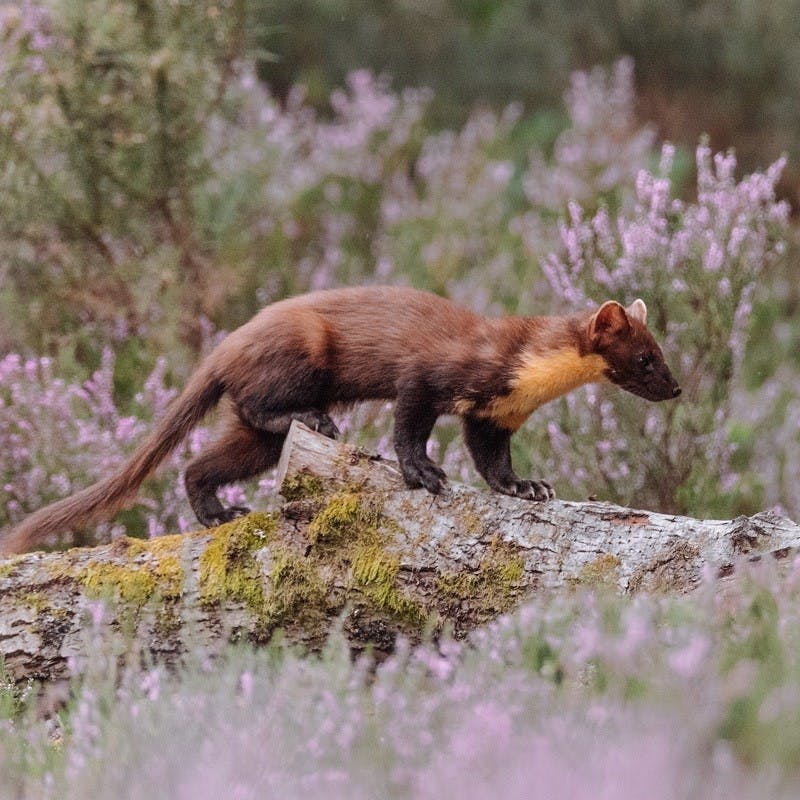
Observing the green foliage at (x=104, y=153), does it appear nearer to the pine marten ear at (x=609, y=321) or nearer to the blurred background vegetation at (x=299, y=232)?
the blurred background vegetation at (x=299, y=232)

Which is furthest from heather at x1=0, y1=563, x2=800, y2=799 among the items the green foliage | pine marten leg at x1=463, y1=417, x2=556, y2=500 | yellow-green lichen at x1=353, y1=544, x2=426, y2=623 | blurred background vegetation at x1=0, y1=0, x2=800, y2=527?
the green foliage

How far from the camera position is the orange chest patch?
3.93 metres

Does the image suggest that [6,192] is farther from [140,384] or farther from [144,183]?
[140,384]

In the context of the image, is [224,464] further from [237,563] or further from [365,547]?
[365,547]

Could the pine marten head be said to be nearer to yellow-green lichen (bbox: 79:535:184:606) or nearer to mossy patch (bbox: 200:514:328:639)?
mossy patch (bbox: 200:514:328:639)

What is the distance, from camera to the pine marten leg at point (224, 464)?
4.38 metres

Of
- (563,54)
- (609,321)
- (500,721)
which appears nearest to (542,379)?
(609,321)

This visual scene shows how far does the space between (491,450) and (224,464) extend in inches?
37.6

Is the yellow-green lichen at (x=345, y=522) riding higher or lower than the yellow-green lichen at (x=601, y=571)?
higher

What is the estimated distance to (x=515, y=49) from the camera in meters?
14.7

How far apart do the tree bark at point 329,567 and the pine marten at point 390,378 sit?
17cm

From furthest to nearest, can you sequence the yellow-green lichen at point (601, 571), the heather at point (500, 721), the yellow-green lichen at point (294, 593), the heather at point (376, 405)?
1. the yellow-green lichen at point (294, 593)
2. the yellow-green lichen at point (601, 571)
3. the heather at point (376, 405)
4. the heather at point (500, 721)

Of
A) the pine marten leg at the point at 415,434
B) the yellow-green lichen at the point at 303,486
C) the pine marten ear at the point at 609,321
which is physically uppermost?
the pine marten ear at the point at 609,321

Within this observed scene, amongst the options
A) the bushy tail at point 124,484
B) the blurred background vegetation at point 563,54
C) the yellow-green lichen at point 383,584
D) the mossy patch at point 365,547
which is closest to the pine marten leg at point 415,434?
the mossy patch at point 365,547
